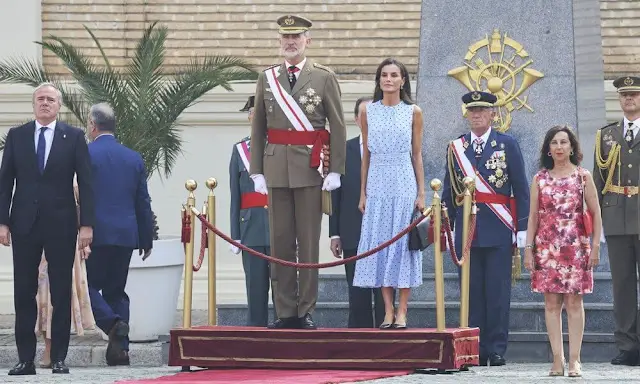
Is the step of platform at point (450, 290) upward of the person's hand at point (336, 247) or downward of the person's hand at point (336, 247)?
downward

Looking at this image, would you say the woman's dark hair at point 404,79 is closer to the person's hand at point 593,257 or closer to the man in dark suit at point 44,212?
the person's hand at point 593,257

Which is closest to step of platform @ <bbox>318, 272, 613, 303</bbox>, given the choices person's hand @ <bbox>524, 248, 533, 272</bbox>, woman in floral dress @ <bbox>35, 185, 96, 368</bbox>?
woman in floral dress @ <bbox>35, 185, 96, 368</bbox>

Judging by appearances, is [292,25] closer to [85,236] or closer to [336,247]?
[336,247]

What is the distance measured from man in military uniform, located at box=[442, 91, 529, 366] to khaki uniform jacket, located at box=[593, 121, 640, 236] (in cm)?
58

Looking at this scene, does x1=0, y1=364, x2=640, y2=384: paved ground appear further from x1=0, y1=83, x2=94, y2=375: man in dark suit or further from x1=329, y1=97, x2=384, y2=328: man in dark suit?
x1=329, y1=97, x2=384, y2=328: man in dark suit

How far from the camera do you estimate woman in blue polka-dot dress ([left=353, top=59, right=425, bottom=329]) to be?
10.8 m

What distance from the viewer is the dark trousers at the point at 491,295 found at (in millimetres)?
11680

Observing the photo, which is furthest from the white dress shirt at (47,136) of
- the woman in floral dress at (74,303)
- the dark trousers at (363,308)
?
the dark trousers at (363,308)

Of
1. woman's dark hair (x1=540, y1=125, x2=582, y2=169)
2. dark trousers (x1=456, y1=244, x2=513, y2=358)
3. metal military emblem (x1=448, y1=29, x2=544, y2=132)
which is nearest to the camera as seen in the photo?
woman's dark hair (x1=540, y1=125, x2=582, y2=169)

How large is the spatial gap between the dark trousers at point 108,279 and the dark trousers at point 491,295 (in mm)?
2453

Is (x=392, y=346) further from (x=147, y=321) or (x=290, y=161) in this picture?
(x=147, y=321)

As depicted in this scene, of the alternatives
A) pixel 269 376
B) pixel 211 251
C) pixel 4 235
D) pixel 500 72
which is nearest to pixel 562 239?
pixel 269 376

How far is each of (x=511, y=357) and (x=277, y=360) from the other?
2.16m

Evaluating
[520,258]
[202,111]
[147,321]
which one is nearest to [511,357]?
[520,258]
